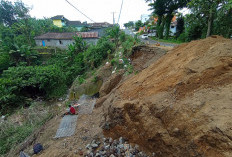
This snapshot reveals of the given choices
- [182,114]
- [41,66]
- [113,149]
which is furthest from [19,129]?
[41,66]

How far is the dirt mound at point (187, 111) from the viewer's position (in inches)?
65.5

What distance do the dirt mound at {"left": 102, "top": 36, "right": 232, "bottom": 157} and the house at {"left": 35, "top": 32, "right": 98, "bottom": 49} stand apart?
16.4 m

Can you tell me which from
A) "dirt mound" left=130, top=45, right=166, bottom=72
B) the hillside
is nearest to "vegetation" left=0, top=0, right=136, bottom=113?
"dirt mound" left=130, top=45, right=166, bottom=72

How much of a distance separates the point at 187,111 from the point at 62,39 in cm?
1959

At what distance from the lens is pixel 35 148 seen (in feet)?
12.1

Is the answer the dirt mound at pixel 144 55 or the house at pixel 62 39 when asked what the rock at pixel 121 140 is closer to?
the dirt mound at pixel 144 55

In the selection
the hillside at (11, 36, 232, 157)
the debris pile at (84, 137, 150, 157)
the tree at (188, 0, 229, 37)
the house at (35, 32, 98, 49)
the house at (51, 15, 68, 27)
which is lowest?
the debris pile at (84, 137, 150, 157)

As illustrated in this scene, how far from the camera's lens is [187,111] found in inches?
→ 78.9

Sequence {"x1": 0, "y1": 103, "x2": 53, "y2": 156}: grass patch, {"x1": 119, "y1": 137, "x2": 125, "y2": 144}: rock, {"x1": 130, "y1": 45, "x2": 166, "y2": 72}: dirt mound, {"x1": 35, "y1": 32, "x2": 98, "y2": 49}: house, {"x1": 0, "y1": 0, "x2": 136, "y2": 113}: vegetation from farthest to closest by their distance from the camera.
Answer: {"x1": 35, "y1": 32, "x2": 98, "y2": 49}: house < {"x1": 0, "y1": 0, "x2": 136, "y2": 113}: vegetation < {"x1": 130, "y1": 45, "x2": 166, "y2": 72}: dirt mound < {"x1": 0, "y1": 103, "x2": 53, "y2": 156}: grass patch < {"x1": 119, "y1": 137, "x2": 125, "y2": 144}: rock

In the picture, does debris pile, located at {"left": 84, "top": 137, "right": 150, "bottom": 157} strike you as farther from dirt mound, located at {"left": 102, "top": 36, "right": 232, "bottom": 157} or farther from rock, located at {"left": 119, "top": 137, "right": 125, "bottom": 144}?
dirt mound, located at {"left": 102, "top": 36, "right": 232, "bottom": 157}

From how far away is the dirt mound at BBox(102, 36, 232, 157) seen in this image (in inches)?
65.5

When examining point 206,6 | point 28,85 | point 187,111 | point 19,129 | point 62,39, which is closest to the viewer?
point 187,111

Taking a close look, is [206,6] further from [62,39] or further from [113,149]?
[62,39]

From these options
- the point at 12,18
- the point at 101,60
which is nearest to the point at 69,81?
the point at 101,60
